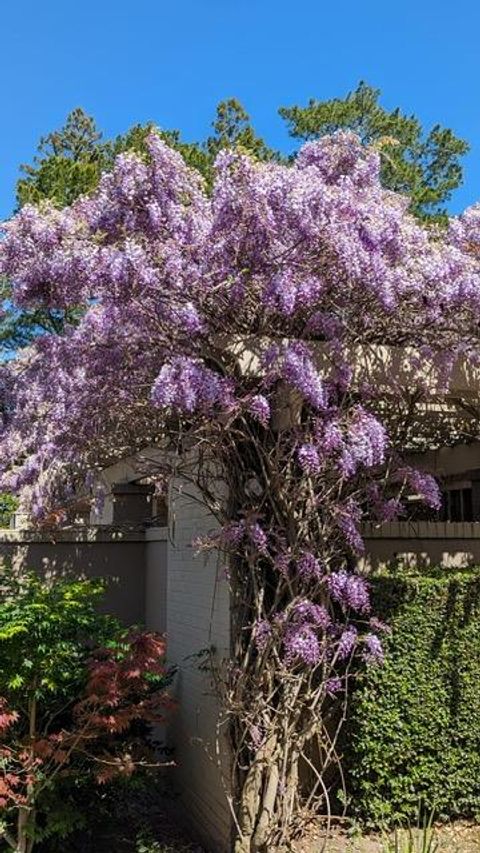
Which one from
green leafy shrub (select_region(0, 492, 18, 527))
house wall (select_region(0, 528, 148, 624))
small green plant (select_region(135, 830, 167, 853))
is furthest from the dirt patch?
green leafy shrub (select_region(0, 492, 18, 527))

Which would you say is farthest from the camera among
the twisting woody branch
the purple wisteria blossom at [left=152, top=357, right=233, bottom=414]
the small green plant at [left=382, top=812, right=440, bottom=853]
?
the small green plant at [left=382, top=812, right=440, bottom=853]

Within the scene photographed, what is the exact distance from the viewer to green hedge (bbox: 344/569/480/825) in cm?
569

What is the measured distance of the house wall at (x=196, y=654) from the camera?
6.03 meters

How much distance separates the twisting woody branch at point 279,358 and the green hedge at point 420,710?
0.74 feet

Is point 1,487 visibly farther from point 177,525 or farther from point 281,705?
point 281,705

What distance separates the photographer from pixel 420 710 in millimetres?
5773

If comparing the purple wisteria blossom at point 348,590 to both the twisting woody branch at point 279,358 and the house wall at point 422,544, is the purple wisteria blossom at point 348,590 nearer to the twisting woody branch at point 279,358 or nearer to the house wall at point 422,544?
the twisting woody branch at point 279,358

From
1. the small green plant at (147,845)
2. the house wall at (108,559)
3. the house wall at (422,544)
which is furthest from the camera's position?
the house wall at (108,559)

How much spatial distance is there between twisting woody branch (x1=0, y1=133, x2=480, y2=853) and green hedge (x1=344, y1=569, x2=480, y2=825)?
23cm

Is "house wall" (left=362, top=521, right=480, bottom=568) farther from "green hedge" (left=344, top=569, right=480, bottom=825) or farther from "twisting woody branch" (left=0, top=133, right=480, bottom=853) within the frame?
"green hedge" (left=344, top=569, right=480, bottom=825)

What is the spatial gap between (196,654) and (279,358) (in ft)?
9.33

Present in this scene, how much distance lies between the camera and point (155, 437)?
6504mm

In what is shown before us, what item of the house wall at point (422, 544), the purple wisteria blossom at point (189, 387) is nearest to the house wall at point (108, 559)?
the house wall at point (422, 544)

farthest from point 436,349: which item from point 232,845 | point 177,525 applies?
point 232,845
